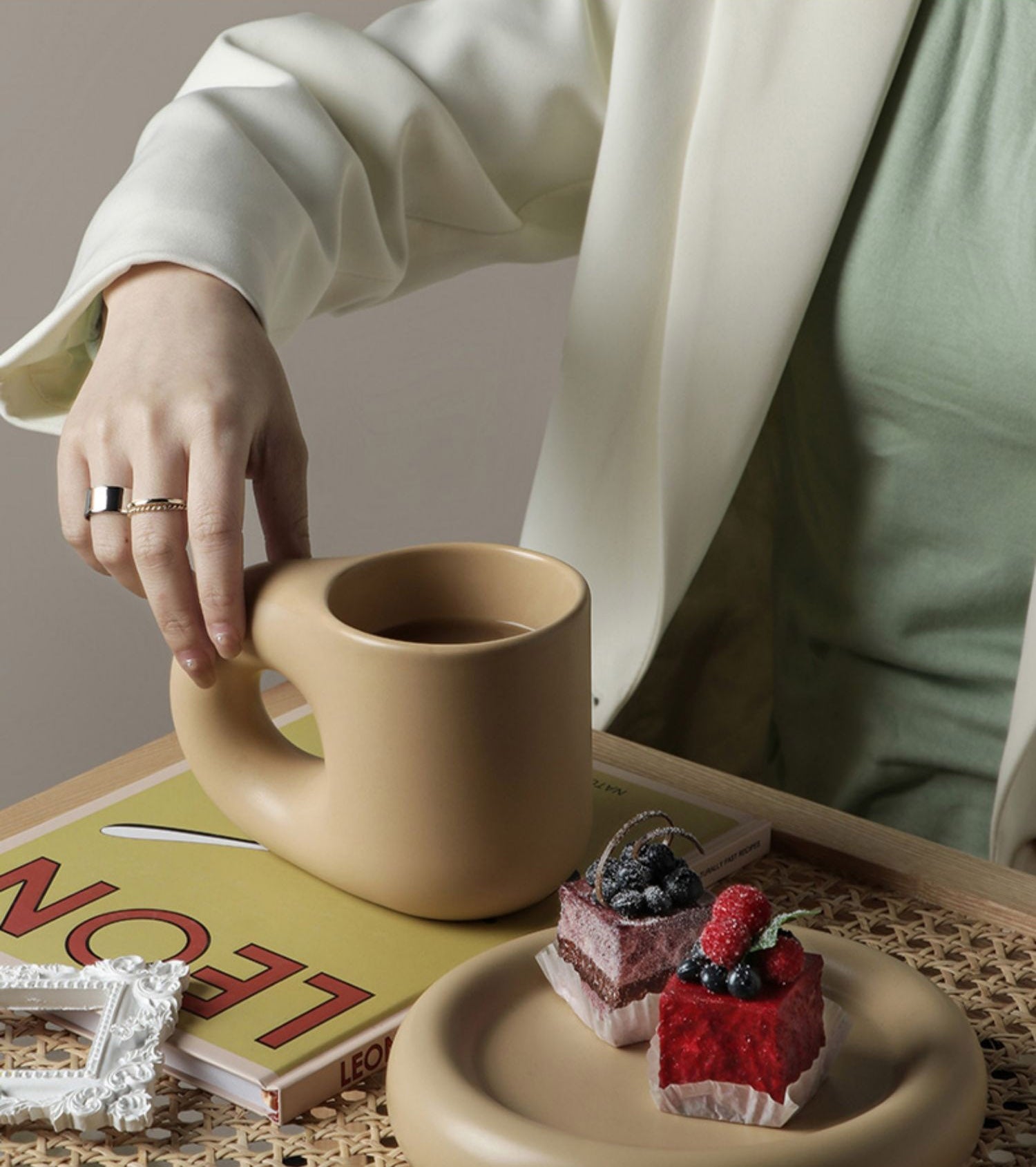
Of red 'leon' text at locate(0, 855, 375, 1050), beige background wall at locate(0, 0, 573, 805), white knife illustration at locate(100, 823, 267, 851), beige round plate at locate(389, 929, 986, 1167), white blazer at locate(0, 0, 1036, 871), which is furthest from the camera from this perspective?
beige background wall at locate(0, 0, 573, 805)

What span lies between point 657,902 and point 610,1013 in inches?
1.4

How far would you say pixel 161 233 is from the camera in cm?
67

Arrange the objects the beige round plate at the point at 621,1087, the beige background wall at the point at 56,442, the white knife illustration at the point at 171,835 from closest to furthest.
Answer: the beige round plate at the point at 621,1087 → the white knife illustration at the point at 171,835 → the beige background wall at the point at 56,442

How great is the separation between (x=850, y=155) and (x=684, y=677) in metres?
0.35

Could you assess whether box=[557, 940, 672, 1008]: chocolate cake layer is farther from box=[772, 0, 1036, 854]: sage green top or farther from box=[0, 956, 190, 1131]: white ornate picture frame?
box=[772, 0, 1036, 854]: sage green top

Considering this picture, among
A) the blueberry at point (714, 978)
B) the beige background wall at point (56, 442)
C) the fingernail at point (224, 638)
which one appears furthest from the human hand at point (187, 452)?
the beige background wall at point (56, 442)

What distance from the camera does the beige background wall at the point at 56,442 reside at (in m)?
1.59

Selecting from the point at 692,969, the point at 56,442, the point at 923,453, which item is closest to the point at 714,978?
the point at 692,969

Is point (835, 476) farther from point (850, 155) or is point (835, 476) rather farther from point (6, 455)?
point (6, 455)

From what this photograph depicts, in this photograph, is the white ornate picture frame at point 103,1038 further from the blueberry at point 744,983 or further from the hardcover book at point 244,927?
the blueberry at point 744,983

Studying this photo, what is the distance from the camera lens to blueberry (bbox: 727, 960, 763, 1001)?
0.42 m

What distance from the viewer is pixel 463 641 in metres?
0.58

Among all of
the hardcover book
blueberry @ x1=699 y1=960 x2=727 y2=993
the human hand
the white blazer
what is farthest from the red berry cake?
the white blazer

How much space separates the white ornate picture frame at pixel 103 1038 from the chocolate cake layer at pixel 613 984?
0.44ft
